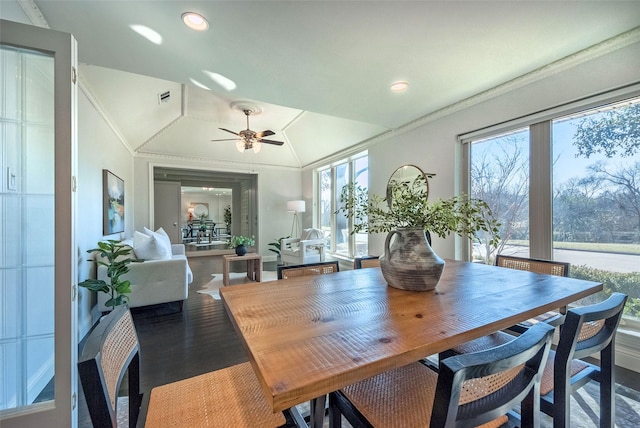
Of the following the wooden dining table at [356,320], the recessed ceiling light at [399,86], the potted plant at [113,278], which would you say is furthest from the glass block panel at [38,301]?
the recessed ceiling light at [399,86]

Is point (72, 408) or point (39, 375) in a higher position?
point (39, 375)

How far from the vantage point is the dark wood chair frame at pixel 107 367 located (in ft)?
2.07

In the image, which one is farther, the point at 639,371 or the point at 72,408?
the point at 639,371

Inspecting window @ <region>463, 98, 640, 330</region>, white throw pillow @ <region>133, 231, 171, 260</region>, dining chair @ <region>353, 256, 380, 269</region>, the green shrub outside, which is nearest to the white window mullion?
window @ <region>463, 98, 640, 330</region>

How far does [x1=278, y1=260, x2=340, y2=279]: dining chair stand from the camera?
167cm

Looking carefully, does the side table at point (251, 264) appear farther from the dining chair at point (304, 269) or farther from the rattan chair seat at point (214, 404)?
the rattan chair seat at point (214, 404)

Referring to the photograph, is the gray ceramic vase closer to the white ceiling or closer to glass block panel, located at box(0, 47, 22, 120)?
the white ceiling

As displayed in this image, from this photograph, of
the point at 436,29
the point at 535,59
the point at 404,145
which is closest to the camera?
the point at 436,29

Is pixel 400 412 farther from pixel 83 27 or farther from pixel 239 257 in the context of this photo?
pixel 239 257

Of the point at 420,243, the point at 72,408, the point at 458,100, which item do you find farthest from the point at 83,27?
the point at 458,100

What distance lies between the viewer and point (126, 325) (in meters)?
0.96

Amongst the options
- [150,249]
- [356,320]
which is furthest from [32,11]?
[356,320]

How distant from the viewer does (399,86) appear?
100 inches

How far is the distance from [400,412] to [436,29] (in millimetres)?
2180
